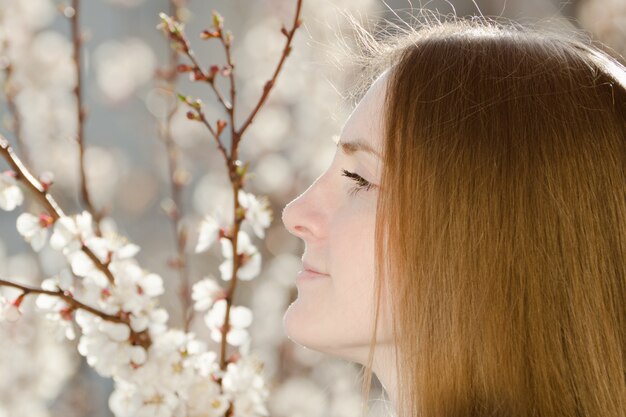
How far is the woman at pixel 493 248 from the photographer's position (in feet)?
2.47

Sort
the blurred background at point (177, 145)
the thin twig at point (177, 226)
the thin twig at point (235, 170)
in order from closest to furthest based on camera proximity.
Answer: the thin twig at point (235, 170), the thin twig at point (177, 226), the blurred background at point (177, 145)

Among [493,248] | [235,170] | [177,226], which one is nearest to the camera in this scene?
[493,248]

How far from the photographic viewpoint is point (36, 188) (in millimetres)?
813

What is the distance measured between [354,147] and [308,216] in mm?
70

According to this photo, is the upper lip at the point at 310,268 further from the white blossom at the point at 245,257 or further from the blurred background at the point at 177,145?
the blurred background at the point at 177,145

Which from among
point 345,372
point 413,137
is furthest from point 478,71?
point 345,372

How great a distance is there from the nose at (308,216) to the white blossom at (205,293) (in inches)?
4.8

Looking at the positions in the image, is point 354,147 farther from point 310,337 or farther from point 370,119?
point 310,337

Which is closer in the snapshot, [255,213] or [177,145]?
[255,213]

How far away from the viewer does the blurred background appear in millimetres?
1808

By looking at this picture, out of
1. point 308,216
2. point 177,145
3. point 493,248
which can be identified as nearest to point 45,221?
point 308,216

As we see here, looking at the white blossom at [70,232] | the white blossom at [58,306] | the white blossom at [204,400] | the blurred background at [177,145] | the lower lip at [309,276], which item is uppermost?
the blurred background at [177,145]

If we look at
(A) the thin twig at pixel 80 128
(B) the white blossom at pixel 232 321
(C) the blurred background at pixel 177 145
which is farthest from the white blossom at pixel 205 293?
(C) the blurred background at pixel 177 145

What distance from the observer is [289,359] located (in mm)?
1837
